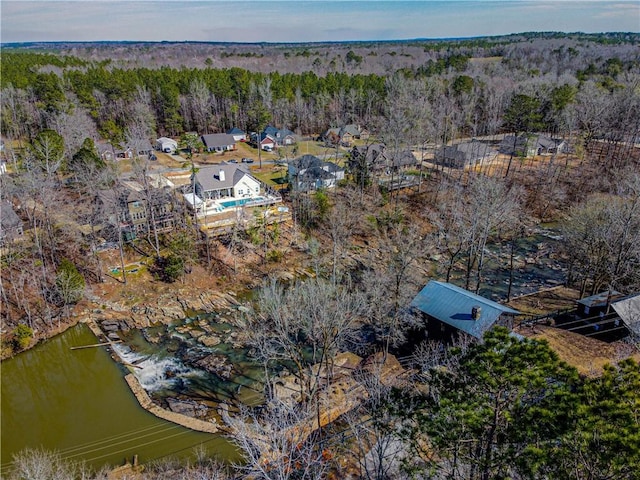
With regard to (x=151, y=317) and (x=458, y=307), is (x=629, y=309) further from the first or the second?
(x=151, y=317)

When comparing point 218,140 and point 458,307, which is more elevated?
point 218,140

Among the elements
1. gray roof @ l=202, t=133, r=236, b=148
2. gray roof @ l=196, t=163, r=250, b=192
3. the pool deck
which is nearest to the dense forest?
the pool deck

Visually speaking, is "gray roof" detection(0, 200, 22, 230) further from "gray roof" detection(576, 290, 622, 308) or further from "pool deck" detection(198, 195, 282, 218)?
"gray roof" detection(576, 290, 622, 308)

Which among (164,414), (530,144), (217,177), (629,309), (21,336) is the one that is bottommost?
(164,414)

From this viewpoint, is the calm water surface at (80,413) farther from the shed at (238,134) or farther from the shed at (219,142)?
the shed at (238,134)

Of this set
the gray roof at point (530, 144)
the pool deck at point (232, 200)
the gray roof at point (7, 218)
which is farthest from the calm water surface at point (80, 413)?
the gray roof at point (530, 144)

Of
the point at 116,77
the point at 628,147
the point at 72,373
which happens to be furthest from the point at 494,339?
the point at 116,77

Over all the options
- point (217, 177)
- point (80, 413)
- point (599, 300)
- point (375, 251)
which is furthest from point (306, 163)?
point (80, 413)
